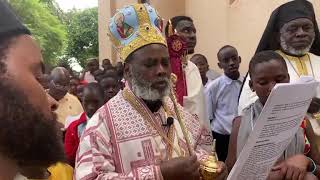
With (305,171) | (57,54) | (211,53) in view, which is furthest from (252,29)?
(57,54)

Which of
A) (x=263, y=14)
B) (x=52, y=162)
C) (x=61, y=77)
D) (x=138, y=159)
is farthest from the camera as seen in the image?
(x=263, y=14)

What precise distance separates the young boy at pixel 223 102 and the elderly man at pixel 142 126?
118 inches

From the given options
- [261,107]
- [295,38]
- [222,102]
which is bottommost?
[222,102]

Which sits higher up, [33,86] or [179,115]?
[33,86]

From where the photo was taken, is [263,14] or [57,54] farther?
[57,54]

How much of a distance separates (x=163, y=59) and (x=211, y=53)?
6.75 meters

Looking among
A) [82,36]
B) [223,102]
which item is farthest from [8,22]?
[82,36]

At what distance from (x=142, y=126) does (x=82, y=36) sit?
129 ft

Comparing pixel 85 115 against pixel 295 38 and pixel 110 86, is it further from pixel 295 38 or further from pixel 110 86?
pixel 295 38

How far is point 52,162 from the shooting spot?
4.75 ft

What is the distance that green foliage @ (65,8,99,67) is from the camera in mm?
38906

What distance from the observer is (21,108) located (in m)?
1.34

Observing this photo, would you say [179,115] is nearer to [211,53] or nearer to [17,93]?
[17,93]

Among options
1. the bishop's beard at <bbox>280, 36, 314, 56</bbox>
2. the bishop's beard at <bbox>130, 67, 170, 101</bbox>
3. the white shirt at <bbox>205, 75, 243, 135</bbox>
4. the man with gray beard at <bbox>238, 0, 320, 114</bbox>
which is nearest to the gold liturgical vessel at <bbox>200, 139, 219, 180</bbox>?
the bishop's beard at <bbox>130, 67, 170, 101</bbox>
